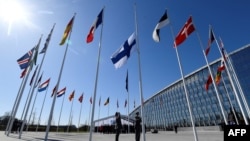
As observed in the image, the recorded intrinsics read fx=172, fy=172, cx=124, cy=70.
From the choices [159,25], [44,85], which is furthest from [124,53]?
[44,85]

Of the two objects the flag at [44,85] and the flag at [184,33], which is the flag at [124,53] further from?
the flag at [44,85]

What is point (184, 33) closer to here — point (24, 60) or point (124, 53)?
point (124, 53)

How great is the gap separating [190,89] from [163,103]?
2377 centimetres

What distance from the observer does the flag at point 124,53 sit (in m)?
10.6

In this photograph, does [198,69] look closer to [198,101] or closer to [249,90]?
[198,101]

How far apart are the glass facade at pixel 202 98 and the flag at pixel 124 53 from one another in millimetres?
32144

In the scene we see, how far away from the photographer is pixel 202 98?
66.5 m

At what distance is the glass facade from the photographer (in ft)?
173

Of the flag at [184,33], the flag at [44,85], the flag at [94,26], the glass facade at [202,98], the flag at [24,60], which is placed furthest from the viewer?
the glass facade at [202,98]

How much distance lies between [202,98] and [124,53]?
6440 centimetres

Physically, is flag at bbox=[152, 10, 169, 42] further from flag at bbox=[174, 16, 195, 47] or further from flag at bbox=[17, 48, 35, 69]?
flag at bbox=[17, 48, 35, 69]

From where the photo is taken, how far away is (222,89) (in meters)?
59.0

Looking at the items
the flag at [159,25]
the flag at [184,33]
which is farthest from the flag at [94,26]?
the flag at [184,33]

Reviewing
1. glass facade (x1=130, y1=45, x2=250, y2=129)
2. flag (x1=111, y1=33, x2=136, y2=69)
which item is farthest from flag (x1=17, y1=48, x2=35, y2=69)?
glass facade (x1=130, y1=45, x2=250, y2=129)
